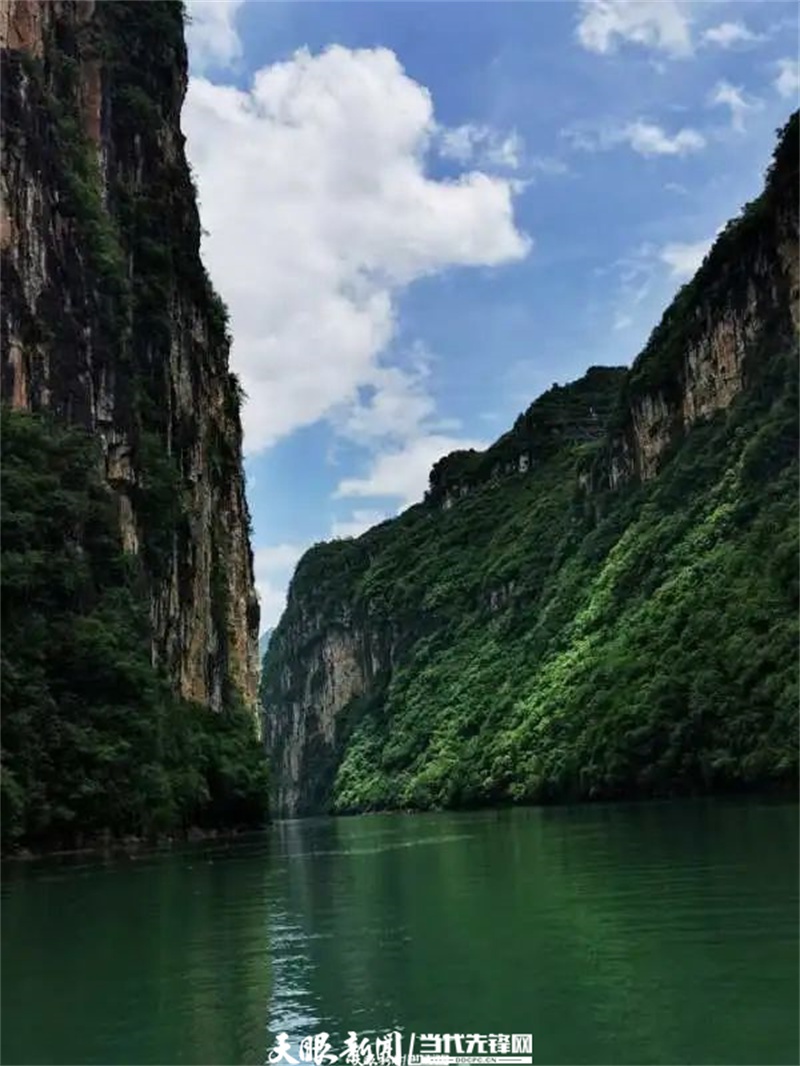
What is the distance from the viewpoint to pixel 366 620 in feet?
470

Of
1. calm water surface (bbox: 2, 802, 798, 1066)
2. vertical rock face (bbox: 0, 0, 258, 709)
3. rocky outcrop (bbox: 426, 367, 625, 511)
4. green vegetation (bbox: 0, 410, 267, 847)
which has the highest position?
rocky outcrop (bbox: 426, 367, 625, 511)

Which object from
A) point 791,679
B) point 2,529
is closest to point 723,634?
point 791,679

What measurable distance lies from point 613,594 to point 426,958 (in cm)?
6338

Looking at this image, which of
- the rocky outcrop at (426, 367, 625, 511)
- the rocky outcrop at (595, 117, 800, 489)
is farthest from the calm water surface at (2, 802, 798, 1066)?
the rocky outcrop at (426, 367, 625, 511)

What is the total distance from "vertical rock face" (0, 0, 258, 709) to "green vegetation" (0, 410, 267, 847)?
A: 5.02 meters

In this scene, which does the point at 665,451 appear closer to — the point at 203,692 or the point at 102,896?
the point at 203,692

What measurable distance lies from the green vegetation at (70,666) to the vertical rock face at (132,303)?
5.02m

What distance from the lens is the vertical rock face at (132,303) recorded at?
41.2 meters

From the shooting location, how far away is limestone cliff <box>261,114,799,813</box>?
49.9 metres

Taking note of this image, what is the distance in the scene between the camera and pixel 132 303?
51.5 meters

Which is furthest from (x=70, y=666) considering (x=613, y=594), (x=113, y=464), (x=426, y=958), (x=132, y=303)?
(x=613, y=594)

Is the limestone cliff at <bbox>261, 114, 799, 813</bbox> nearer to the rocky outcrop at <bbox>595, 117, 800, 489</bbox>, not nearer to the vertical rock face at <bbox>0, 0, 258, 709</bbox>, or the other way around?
the rocky outcrop at <bbox>595, 117, 800, 489</bbox>

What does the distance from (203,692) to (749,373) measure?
37.7m

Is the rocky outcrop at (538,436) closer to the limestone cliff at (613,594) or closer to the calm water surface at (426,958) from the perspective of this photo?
the limestone cliff at (613,594)
